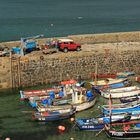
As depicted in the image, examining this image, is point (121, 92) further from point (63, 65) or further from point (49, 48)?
point (49, 48)

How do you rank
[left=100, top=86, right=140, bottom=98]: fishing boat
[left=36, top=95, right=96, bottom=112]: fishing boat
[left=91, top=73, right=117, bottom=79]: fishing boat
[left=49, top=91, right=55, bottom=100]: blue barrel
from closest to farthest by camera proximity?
[left=36, top=95, right=96, bottom=112]: fishing boat < [left=49, top=91, right=55, bottom=100]: blue barrel < [left=100, top=86, right=140, bottom=98]: fishing boat < [left=91, top=73, right=117, bottom=79]: fishing boat

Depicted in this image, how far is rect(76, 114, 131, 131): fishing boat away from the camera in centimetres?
3075

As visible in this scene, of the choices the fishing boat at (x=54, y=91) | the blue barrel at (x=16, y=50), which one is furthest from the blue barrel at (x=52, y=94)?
the blue barrel at (x=16, y=50)

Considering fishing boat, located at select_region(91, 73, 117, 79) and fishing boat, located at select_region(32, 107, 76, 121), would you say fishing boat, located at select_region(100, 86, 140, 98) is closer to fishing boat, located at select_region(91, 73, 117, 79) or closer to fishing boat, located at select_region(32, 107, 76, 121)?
fishing boat, located at select_region(91, 73, 117, 79)

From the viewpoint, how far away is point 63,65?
41406mm

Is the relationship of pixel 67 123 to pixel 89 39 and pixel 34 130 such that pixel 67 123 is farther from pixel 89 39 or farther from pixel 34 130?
pixel 89 39

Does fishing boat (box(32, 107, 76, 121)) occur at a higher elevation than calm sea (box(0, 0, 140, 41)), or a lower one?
lower

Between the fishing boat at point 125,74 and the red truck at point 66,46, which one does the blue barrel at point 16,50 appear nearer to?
the red truck at point 66,46

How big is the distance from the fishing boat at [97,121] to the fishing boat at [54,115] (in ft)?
4.37

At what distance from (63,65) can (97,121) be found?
36.5 feet

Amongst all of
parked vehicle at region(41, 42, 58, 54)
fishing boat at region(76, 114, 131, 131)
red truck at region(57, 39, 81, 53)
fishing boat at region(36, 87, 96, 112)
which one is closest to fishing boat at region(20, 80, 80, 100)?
fishing boat at region(36, 87, 96, 112)

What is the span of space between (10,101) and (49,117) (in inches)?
217

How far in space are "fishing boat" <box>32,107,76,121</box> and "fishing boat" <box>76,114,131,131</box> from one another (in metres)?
1.33

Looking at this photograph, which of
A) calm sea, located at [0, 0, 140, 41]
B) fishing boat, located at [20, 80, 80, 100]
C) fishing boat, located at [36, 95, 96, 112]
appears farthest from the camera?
calm sea, located at [0, 0, 140, 41]
